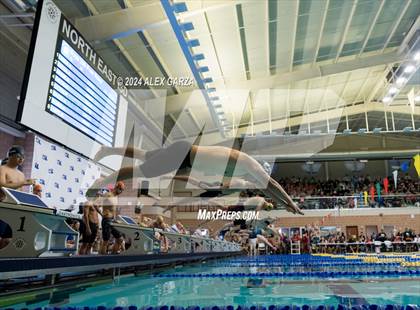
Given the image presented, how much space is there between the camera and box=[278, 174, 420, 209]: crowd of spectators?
2062 cm

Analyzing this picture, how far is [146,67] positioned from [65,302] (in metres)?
8.98

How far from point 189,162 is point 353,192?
72.8 feet

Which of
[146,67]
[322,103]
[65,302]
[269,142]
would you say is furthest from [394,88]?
[65,302]

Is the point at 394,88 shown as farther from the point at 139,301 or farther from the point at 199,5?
the point at 139,301

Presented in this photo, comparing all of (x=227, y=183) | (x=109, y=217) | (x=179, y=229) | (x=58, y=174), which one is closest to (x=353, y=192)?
(x=179, y=229)

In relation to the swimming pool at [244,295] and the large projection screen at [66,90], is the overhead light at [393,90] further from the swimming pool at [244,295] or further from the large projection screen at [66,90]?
the swimming pool at [244,295]

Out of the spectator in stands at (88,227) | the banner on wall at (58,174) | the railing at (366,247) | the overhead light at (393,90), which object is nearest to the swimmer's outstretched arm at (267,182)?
the spectator in stands at (88,227)

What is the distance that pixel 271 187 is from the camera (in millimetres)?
3229

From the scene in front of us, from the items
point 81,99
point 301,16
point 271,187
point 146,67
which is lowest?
point 271,187

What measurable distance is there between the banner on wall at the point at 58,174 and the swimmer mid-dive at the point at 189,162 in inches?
164

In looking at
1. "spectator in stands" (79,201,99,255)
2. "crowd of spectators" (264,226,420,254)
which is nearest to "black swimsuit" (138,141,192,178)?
"spectator in stands" (79,201,99,255)

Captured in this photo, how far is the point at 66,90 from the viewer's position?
5824mm

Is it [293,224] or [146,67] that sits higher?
[146,67]

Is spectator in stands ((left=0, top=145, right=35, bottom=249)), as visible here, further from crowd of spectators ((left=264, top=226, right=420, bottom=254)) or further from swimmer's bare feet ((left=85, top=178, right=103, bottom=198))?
crowd of spectators ((left=264, top=226, right=420, bottom=254))
